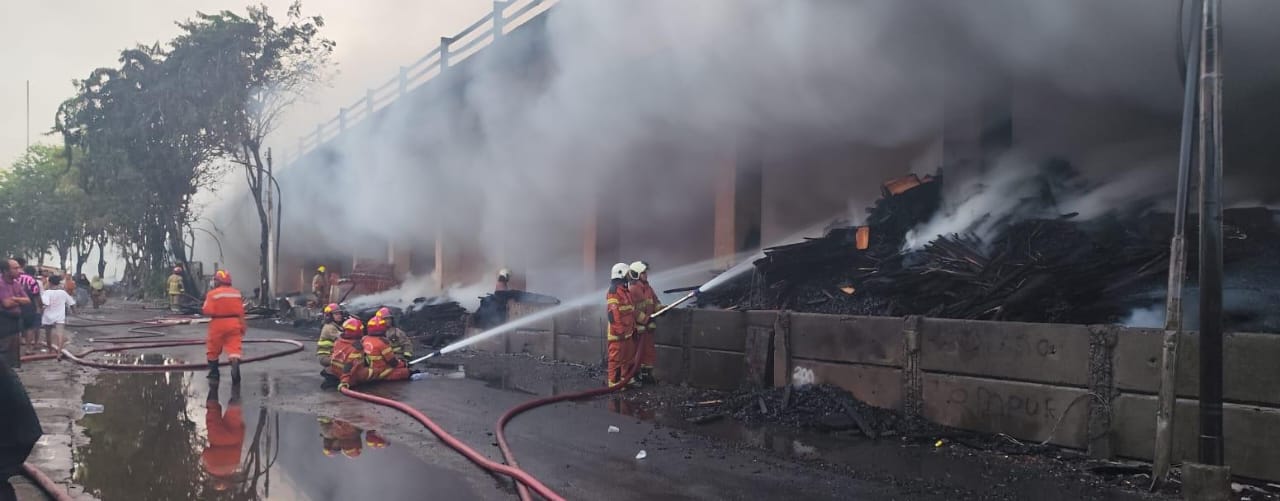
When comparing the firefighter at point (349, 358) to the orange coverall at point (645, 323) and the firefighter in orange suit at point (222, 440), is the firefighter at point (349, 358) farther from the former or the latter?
the orange coverall at point (645, 323)

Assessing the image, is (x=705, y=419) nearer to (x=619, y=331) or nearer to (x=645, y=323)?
(x=619, y=331)

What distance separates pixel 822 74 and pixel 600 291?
21.3ft

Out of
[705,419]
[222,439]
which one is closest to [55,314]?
[222,439]

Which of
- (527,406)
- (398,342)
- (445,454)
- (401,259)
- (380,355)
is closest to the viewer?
(445,454)

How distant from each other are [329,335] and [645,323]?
12.6ft

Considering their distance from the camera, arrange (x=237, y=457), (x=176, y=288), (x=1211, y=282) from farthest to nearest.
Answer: (x=176, y=288) < (x=237, y=457) < (x=1211, y=282)

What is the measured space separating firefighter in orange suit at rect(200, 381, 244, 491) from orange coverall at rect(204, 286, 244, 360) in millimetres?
751

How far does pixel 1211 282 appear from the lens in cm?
425

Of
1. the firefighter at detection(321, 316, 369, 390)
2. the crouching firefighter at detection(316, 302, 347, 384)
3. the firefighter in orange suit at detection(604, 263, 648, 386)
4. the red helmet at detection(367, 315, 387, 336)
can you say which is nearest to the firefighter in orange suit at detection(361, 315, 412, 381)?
the red helmet at detection(367, 315, 387, 336)

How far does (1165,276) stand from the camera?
6227mm

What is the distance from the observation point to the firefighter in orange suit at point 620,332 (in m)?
Answer: 9.18

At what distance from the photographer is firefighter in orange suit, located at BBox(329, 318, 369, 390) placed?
9.16 metres

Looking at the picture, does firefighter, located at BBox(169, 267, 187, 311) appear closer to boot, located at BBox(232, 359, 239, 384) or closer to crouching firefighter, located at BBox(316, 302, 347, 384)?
boot, located at BBox(232, 359, 239, 384)

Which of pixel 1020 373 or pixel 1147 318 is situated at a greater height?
pixel 1147 318
